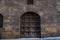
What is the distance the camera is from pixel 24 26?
961cm

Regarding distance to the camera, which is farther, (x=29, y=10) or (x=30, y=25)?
(x=30, y=25)

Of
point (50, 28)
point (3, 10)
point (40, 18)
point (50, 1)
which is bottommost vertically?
point (50, 28)

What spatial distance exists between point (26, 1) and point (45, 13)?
5.70 ft

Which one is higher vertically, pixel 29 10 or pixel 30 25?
pixel 29 10

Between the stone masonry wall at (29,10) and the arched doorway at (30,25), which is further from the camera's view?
the arched doorway at (30,25)

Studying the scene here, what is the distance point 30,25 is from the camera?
967 cm

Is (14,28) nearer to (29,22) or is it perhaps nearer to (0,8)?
(29,22)

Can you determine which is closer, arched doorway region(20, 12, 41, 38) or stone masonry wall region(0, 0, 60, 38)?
stone masonry wall region(0, 0, 60, 38)

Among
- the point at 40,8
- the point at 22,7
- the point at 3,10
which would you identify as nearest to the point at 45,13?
the point at 40,8

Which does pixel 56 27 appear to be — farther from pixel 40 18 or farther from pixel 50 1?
pixel 50 1

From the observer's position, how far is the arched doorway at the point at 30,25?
9.55m

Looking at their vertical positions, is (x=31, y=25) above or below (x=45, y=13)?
below

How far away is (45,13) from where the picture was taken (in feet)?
31.5

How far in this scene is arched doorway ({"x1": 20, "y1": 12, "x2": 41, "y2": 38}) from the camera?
9.55 meters
